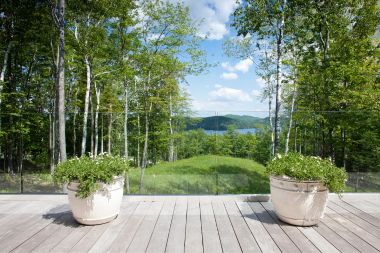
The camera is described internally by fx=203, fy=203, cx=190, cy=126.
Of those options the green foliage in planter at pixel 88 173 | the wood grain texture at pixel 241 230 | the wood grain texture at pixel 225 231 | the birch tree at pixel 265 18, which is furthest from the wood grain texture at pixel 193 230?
the birch tree at pixel 265 18

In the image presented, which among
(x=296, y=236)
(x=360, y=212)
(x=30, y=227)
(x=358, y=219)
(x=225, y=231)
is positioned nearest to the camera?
(x=296, y=236)

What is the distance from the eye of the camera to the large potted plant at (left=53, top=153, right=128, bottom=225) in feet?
7.17

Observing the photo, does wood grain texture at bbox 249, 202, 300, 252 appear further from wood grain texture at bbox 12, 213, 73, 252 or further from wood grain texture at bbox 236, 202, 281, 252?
wood grain texture at bbox 12, 213, 73, 252

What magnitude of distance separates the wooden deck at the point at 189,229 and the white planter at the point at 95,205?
0.29 ft

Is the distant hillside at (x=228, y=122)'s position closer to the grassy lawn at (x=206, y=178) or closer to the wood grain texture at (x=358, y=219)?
the grassy lawn at (x=206, y=178)

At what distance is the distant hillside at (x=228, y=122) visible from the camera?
10.9ft

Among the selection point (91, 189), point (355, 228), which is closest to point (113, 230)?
point (91, 189)

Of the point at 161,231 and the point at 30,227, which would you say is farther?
the point at 30,227

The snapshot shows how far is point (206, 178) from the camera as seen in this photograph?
133 inches

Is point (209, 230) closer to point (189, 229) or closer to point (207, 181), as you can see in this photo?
point (189, 229)

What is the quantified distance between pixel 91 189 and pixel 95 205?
0.23 m

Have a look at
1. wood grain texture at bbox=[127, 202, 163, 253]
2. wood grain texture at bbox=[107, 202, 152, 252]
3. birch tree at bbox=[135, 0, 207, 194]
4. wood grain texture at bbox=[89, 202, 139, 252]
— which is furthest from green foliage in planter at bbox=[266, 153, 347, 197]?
birch tree at bbox=[135, 0, 207, 194]

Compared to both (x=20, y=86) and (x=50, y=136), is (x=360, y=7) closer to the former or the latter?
(x=50, y=136)

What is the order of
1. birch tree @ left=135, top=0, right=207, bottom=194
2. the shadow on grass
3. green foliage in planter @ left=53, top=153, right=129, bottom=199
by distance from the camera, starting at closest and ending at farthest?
green foliage in planter @ left=53, top=153, right=129, bottom=199 → the shadow on grass → birch tree @ left=135, top=0, right=207, bottom=194
